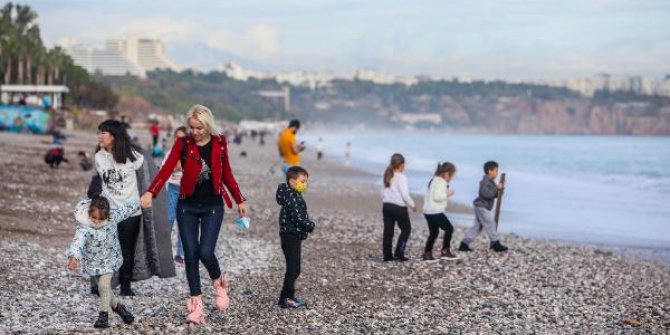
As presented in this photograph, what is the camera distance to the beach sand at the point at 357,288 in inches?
349

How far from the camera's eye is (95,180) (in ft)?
30.1

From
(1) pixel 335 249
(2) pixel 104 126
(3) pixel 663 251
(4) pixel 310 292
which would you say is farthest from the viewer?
(3) pixel 663 251

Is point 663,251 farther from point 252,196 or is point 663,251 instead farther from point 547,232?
point 252,196

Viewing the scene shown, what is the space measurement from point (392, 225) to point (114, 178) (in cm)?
510

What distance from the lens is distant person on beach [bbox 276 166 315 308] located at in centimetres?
938

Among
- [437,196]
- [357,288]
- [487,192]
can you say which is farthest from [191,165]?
[487,192]

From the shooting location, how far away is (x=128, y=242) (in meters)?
9.08

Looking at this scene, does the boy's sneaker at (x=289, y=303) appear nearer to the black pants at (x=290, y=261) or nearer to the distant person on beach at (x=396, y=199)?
the black pants at (x=290, y=261)

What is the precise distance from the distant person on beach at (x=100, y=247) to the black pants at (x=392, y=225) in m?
5.14

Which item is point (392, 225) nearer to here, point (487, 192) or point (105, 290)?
point (487, 192)

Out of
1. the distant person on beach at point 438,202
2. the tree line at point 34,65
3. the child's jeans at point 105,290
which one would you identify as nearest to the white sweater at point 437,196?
the distant person on beach at point 438,202

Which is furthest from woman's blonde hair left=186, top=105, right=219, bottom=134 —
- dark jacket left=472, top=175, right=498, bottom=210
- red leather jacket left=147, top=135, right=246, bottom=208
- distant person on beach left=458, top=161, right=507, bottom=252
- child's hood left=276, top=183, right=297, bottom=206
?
dark jacket left=472, top=175, right=498, bottom=210

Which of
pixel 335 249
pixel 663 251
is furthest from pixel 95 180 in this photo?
pixel 663 251

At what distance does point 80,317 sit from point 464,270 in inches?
209
